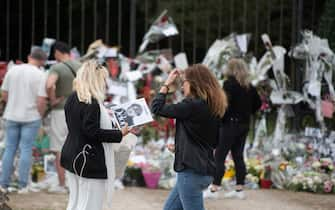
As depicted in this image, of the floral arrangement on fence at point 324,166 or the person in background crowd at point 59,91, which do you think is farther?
the floral arrangement on fence at point 324,166

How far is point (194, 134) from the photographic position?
190 inches

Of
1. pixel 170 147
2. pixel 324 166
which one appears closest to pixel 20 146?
pixel 170 147

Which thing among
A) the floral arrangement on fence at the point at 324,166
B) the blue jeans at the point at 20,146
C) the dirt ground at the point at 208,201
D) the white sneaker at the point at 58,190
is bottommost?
the dirt ground at the point at 208,201

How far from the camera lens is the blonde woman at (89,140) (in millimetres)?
4734

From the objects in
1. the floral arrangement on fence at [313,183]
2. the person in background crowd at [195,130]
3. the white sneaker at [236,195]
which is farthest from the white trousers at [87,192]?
the floral arrangement on fence at [313,183]

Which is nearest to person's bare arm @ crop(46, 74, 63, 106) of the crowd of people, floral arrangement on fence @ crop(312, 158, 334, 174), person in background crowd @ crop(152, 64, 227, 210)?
Result: the crowd of people

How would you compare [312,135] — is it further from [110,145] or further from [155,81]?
[110,145]

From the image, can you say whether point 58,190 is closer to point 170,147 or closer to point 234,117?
point 234,117

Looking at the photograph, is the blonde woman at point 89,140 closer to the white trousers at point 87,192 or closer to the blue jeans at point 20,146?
the white trousers at point 87,192

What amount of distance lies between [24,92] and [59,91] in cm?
36

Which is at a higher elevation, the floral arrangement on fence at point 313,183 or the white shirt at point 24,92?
the white shirt at point 24,92

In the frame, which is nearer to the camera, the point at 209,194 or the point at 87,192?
the point at 87,192

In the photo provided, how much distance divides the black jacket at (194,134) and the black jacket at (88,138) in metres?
0.43

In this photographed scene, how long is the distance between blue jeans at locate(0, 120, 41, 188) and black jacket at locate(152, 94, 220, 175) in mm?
2773
